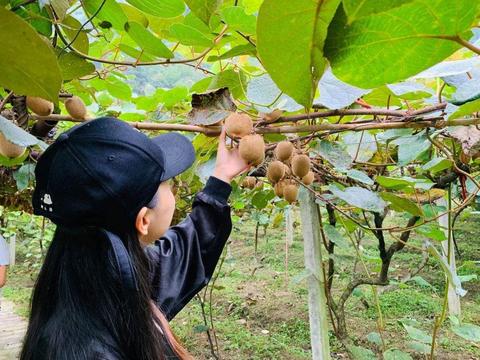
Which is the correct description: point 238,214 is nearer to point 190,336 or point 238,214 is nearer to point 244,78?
point 190,336

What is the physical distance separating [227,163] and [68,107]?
28 cm

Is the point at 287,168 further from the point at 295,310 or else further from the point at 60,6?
the point at 295,310

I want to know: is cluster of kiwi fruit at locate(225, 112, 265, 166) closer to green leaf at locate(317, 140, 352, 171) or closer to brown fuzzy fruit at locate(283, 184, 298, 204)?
green leaf at locate(317, 140, 352, 171)

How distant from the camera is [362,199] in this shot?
0.93 meters

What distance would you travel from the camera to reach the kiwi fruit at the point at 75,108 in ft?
2.41

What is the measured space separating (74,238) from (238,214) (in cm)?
319

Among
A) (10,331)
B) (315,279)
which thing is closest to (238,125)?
(315,279)

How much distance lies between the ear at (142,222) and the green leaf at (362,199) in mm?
400

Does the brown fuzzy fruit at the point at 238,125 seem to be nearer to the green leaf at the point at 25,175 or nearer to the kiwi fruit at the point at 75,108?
the kiwi fruit at the point at 75,108

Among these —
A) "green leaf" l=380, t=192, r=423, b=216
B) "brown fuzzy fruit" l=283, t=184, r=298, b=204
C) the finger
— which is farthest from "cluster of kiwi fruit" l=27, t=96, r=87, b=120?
"green leaf" l=380, t=192, r=423, b=216

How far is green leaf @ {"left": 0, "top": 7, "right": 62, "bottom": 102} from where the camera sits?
36cm

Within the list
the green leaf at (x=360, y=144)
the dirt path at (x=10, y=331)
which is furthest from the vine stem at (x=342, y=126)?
the dirt path at (x=10, y=331)

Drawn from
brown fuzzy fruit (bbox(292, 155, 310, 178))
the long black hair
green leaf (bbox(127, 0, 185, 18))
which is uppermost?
green leaf (bbox(127, 0, 185, 18))

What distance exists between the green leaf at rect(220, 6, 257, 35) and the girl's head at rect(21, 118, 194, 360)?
229mm
